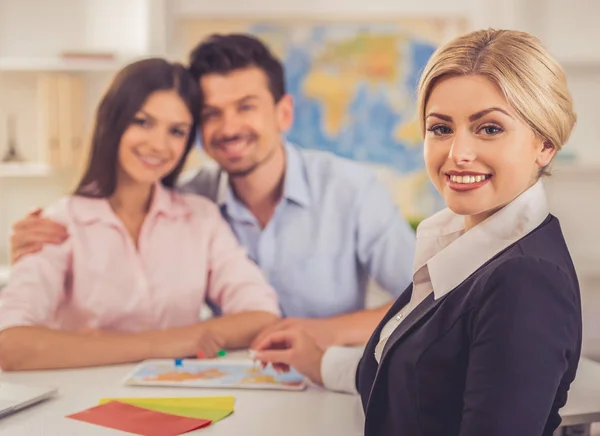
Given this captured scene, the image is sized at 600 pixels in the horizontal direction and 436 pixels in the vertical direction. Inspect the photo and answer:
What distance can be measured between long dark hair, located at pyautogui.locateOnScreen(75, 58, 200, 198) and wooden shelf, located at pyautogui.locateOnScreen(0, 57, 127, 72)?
24cm

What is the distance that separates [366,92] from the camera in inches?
112

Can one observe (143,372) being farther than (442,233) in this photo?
Yes

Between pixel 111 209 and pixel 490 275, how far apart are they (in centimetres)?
161

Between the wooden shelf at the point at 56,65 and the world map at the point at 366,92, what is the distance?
504mm

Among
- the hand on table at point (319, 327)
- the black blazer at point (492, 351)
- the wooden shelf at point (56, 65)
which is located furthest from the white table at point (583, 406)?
the wooden shelf at point (56, 65)

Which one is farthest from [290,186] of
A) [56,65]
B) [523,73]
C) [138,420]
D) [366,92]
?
[523,73]

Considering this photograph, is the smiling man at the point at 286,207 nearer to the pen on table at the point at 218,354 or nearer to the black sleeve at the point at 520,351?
the pen on table at the point at 218,354

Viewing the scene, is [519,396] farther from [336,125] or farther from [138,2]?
[138,2]

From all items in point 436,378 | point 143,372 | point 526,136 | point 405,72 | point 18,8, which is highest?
point 18,8

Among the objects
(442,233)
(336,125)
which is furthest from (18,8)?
(442,233)

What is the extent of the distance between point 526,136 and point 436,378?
1.28 ft

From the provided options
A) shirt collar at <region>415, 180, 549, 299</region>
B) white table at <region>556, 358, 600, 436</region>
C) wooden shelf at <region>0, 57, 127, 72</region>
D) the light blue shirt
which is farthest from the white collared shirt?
wooden shelf at <region>0, 57, 127, 72</region>

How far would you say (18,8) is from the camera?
3.24 meters

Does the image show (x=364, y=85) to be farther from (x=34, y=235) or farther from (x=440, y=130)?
(x=440, y=130)
